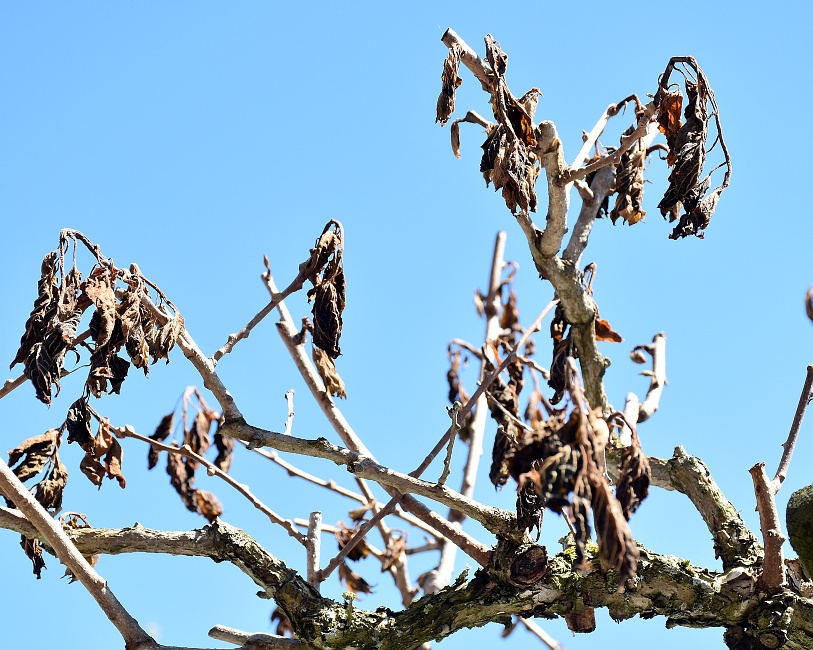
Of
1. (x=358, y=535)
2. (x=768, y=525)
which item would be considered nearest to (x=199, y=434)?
(x=358, y=535)

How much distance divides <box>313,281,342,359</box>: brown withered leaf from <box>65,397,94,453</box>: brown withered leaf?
87cm

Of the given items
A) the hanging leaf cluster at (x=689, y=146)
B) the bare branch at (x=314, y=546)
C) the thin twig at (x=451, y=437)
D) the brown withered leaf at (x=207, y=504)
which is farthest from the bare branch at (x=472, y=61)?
the brown withered leaf at (x=207, y=504)

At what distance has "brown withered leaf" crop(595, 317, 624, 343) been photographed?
377 cm

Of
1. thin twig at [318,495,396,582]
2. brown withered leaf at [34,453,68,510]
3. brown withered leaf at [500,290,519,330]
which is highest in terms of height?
brown withered leaf at [500,290,519,330]

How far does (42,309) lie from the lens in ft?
8.64

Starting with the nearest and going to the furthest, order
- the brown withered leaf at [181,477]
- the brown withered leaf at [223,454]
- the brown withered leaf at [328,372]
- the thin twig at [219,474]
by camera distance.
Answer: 1. the brown withered leaf at [328,372]
2. the thin twig at [219,474]
3. the brown withered leaf at [181,477]
4. the brown withered leaf at [223,454]

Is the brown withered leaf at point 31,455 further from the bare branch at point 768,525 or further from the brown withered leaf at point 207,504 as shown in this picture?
the bare branch at point 768,525

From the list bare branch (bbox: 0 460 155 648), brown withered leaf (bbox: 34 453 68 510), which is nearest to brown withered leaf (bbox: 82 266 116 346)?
bare branch (bbox: 0 460 155 648)

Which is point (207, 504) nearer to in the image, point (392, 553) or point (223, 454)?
point (223, 454)

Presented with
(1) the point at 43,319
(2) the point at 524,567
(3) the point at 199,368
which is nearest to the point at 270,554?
(3) the point at 199,368

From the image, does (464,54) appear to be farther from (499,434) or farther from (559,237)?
(499,434)

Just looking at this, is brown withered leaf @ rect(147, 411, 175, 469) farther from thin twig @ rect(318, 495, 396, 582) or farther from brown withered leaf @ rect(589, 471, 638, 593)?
brown withered leaf @ rect(589, 471, 638, 593)

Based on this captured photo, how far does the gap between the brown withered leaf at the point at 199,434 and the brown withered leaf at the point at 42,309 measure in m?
1.80

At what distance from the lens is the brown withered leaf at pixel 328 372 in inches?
Answer: 136
